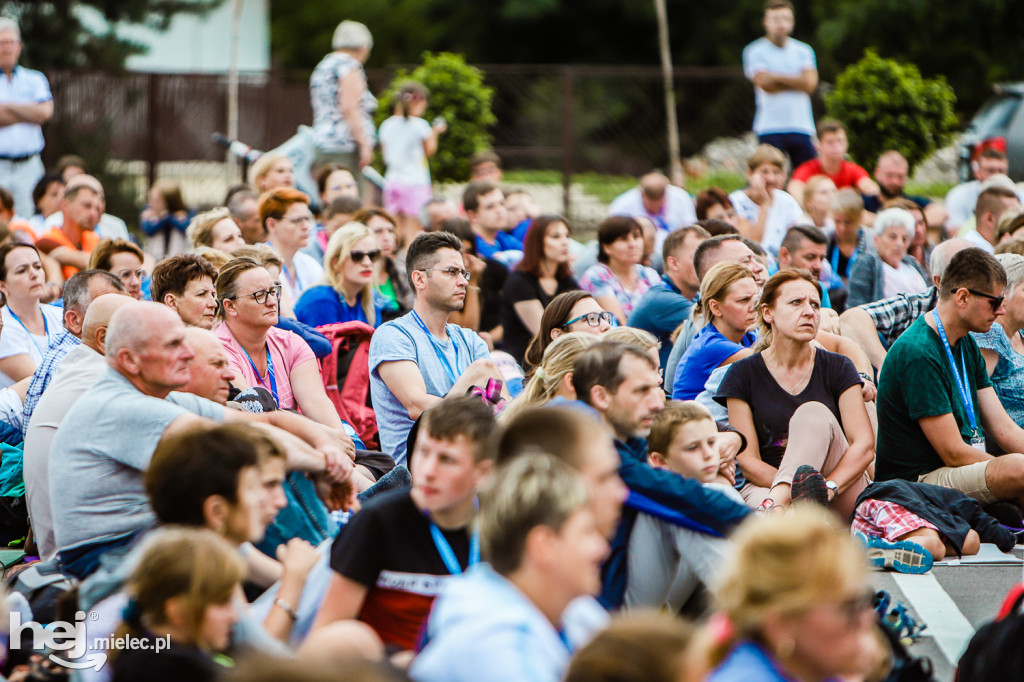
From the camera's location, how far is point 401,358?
19.3 feet

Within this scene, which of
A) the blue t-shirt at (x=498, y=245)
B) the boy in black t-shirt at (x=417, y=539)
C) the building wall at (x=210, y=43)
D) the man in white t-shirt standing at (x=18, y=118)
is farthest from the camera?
the building wall at (x=210, y=43)

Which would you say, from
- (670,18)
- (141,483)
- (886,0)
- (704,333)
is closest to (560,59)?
(670,18)

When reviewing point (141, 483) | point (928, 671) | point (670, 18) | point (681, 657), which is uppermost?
point (670, 18)

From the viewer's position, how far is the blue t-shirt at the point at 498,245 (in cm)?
989

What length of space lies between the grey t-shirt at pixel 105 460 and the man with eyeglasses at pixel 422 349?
1807 mm

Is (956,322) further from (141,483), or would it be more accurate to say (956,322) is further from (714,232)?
(141,483)

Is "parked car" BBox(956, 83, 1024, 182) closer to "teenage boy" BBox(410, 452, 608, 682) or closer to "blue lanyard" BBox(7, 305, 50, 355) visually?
"blue lanyard" BBox(7, 305, 50, 355)

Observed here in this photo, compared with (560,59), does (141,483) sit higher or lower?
lower

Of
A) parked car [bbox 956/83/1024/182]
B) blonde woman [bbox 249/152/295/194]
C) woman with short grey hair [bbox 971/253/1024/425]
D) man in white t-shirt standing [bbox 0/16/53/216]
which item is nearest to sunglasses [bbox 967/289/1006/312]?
woman with short grey hair [bbox 971/253/1024/425]

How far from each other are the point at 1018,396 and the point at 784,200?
431 cm

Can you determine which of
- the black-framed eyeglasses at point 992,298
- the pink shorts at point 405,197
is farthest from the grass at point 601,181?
the black-framed eyeglasses at point 992,298

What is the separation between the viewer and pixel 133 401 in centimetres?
401

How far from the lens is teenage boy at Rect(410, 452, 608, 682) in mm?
2561

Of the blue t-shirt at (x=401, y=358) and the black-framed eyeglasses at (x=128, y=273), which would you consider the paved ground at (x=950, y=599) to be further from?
the black-framed eyeglasses at (x=128, y=273)
